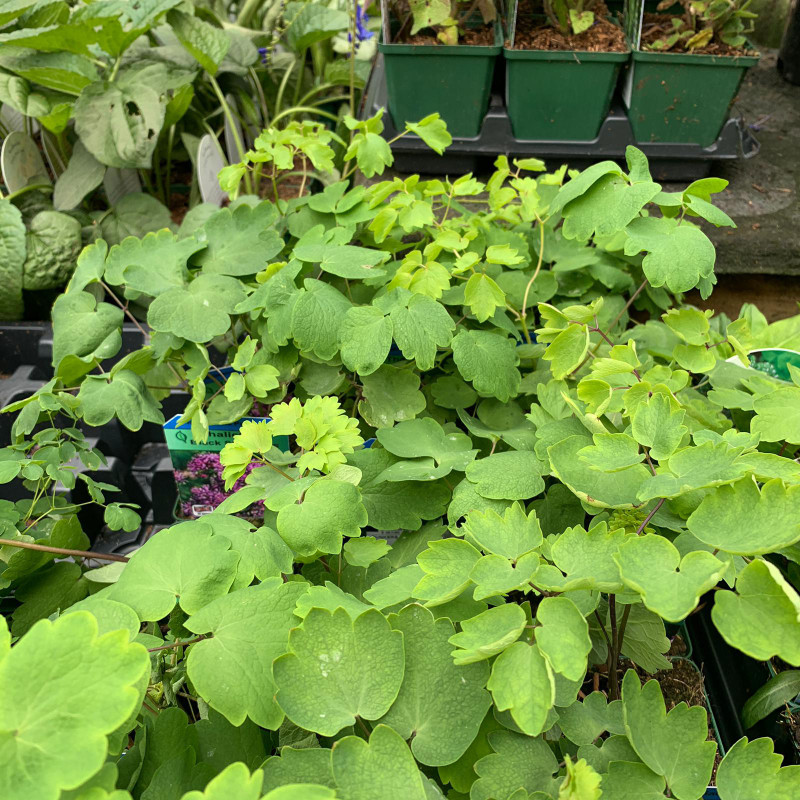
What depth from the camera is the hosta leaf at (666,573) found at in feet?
1.57

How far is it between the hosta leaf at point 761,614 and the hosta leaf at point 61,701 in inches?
15.2

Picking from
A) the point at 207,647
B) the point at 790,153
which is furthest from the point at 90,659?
the point at 790,153

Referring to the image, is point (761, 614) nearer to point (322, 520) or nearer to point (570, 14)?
point (322, 520)

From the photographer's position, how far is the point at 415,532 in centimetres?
79

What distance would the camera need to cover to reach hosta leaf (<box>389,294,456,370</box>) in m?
0.84

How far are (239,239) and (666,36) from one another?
1.10 metres

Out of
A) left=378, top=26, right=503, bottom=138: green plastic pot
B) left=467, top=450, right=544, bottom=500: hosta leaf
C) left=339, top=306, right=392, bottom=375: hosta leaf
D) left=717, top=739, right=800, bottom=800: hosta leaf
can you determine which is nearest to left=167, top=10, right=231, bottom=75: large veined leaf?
left=378, top=26, right=503, bottom=138: green plastic pot

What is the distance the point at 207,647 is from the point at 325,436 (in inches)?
9.9

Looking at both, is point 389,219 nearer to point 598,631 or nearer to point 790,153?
point 598,631

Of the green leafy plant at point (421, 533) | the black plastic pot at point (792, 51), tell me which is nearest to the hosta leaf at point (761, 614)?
the green leafy plant at point (421, 533)

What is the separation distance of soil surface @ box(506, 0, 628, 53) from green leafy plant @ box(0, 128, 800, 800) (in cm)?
61

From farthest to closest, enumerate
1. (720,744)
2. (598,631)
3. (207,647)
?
(720,744), (598,631), (207,647)

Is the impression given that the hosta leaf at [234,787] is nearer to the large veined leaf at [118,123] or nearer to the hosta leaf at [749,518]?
the hosta leaf at [749,518]

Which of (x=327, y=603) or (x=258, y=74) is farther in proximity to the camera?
(x=258, y=74)
